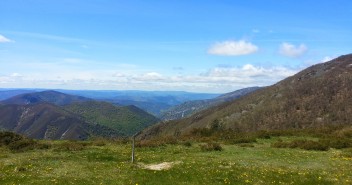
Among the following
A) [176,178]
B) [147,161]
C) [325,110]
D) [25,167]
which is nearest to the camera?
[176,178]

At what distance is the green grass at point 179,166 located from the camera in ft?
78.4

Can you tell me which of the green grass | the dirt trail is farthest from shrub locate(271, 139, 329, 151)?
the dirt trail

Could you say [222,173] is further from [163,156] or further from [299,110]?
[299,110]

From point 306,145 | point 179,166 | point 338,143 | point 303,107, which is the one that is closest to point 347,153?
point 306,145

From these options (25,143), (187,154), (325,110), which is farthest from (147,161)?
(325,110)

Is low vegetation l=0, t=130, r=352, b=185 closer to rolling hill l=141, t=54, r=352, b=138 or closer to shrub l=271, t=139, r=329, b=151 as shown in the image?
shrub l=271, t=139, r=329, b=151

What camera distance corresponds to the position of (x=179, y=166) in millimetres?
28375

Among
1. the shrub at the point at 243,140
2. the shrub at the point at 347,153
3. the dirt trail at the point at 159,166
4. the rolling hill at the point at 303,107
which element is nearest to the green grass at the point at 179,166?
the shrub at the point at 347,153

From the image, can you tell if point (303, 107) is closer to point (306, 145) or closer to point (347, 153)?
point (306, 145)

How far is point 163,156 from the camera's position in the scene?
112 ft

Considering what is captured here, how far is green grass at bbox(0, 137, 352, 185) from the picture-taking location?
941 inches

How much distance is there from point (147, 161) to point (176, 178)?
714 centimetres

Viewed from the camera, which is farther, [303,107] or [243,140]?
[303,107]

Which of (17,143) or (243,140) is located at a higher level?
(17,143)
